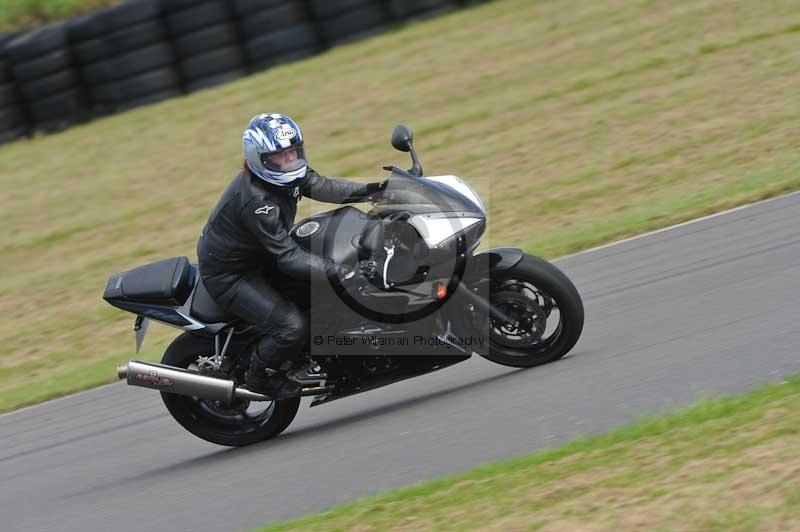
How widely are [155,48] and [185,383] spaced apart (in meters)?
9.70

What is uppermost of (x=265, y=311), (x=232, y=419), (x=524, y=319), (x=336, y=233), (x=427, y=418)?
(x=336, y=233)

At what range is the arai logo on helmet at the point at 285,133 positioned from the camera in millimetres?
5898

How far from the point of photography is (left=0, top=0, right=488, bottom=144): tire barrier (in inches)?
588

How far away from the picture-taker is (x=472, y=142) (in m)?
12.6

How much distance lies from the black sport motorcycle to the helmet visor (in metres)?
0.43

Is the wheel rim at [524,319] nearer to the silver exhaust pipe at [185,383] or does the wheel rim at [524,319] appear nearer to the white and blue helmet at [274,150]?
the white and blue helmet at [274,150]

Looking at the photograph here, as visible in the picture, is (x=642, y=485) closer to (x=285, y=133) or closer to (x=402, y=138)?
(x=402, y=138)

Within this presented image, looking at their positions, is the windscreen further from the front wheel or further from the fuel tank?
the front wheel

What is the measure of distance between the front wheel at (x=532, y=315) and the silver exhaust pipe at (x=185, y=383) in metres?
1.46

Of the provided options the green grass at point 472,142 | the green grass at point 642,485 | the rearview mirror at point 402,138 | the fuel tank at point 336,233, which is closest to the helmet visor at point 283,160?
the fuel tank at point 336,233

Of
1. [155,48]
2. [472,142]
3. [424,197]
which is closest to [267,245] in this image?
[424,197]

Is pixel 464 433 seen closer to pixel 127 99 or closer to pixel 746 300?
pixel 746 300

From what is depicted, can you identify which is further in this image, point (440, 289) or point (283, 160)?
point (440, 289)

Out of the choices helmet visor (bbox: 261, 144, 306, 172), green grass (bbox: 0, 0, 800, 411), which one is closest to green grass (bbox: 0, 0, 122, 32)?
green grass (bbox: 0, 0, 800, 411)
